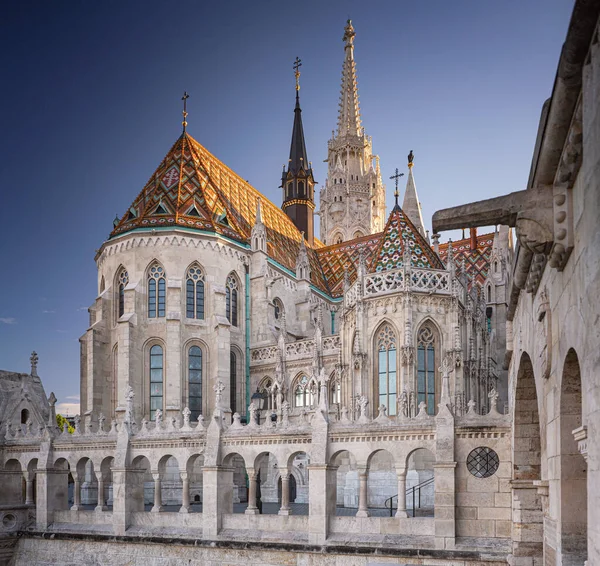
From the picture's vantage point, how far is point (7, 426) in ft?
88.7

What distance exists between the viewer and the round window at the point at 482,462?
17.8 meters

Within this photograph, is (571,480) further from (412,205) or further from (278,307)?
(412,205)

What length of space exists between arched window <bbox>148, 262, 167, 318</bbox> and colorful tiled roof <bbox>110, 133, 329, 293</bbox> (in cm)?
194

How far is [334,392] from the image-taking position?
30328mm

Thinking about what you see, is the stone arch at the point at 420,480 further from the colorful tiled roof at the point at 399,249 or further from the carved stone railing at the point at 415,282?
the colorful tiled roof at the point at 399,249

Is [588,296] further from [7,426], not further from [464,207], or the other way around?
[7,426]

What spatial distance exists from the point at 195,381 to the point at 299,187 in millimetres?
21348

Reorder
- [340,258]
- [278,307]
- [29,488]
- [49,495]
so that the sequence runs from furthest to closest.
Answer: [340,258] → [278,307] → [29,488] → [49,495]

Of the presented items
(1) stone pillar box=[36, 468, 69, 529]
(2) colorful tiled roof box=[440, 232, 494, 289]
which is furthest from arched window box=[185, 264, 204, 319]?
(2) colorful tiled roof box=[440, 232, 494, 289]

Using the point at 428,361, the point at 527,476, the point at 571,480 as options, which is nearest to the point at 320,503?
the point at 527,476

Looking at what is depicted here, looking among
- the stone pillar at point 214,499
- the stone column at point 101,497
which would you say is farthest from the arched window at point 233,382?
the stone pillar at point 214,499

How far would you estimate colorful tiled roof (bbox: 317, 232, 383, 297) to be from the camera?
3972 cm

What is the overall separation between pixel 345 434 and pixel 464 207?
1323cm

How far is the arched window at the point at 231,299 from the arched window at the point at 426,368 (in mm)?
9766
